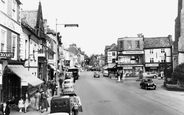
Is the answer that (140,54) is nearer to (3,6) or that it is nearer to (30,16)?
(30,16)

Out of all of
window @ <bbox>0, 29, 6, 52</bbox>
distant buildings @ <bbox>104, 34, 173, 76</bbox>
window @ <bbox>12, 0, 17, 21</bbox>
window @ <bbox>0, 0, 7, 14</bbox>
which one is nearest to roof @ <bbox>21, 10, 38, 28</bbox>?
window @ <bbox>12, 0, 17, 21</bbox>

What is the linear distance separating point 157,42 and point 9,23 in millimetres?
52731

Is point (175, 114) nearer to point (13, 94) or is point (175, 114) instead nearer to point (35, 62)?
point (13, 94)

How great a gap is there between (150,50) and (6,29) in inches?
2044

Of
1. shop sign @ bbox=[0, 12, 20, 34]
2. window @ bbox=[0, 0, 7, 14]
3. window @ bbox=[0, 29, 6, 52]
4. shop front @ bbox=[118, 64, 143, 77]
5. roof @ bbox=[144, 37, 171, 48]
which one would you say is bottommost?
shop front @ bbox=[118, 64, 143, 77]

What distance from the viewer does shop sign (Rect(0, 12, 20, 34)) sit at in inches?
610

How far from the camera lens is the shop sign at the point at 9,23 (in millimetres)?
15488

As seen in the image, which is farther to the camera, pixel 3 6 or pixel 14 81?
pixel 14 81

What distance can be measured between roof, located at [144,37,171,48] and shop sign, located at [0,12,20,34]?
164 feet

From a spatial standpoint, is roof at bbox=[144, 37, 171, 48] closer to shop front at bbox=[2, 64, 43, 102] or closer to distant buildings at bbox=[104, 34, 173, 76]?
distant buildings at bbox=[104, 34, 173, 76]

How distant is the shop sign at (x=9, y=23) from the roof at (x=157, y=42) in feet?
164

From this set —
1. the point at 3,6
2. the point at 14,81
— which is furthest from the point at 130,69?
the point at 3,6

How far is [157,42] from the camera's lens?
63.4 meters

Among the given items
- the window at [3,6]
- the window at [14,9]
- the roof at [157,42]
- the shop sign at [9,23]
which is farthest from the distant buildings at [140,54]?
the window at [3,6]
